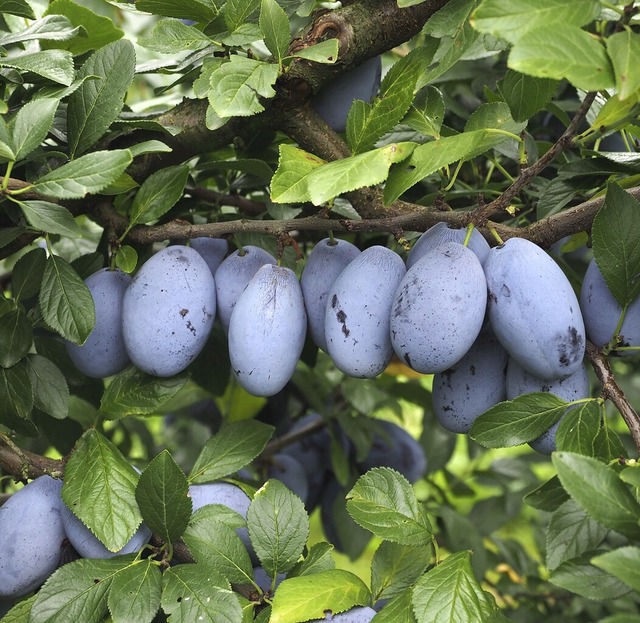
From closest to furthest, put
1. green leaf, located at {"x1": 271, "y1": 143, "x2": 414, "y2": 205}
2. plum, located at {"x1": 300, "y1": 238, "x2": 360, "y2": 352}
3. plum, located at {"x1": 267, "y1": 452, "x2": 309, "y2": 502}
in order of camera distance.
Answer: green leaf, located at {"x1": 271, "y1": 143, "x2": 414, "y2": 205} → plum, located at {"x1": 300, "y1": 238, "x2": 360, "y2": 352} → plum, located at {"x1": 267, "y1": 452, "x2": 309, "y2": 502}

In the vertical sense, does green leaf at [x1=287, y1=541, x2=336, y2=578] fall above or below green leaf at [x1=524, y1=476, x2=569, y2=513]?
below

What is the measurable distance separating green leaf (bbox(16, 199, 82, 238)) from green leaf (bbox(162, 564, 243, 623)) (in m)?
0.35

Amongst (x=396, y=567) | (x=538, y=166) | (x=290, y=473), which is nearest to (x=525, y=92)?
(x=538, y=166)

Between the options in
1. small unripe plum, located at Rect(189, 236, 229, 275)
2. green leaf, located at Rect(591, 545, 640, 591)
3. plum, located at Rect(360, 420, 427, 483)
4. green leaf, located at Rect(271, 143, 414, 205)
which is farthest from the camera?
plum, located at Rect(360, 420, 427, 483)

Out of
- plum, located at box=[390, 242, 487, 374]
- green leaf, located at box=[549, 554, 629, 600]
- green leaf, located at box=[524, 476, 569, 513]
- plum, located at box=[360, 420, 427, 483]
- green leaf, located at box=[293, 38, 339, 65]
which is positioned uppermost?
green leaf, located at box=[293, 38, 339, 65]

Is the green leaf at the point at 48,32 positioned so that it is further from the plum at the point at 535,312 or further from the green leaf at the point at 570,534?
the green leaf at the point at 570,534

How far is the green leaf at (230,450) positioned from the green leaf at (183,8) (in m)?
0.50

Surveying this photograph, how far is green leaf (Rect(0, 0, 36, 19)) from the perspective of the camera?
0.90 metres

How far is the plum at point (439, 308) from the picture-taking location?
0.77 meters

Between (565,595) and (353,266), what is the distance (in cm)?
136

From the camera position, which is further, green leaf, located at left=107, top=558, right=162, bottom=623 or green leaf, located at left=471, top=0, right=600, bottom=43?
green leaf, located at left=107, top=558, right=162, bottom=623

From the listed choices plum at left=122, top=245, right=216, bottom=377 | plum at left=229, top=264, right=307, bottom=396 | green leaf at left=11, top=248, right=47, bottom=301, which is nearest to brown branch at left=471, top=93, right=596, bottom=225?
plum at left=229, top=264, right=307, bottom=396

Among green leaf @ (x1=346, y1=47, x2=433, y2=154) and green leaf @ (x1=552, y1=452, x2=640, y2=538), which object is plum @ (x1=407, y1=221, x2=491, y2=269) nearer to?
green leaf @ (x1=346, y1=47, x2=433, y2=154)

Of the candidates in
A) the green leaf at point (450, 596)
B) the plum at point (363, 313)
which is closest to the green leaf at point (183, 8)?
the plum at point (363, 313)
